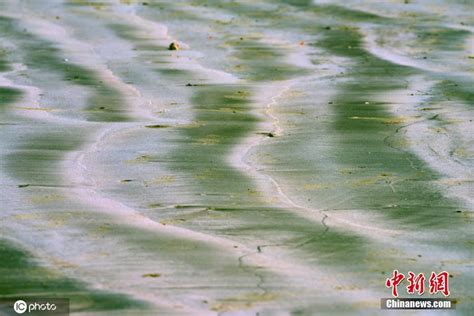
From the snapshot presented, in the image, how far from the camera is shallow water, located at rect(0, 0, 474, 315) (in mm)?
5027

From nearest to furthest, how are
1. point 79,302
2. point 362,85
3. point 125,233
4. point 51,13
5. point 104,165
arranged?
point 79,302 → point 125,233 → point 104,165 → point 362,85 → point 51,13

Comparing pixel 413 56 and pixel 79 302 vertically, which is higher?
pixel 79 302

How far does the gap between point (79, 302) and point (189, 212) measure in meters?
1.38

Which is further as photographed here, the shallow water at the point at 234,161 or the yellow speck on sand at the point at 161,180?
the yellow speck on sand at the point at 161,180

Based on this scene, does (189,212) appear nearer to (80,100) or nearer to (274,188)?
(274,188)

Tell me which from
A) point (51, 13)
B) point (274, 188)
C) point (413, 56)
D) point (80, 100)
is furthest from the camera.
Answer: point (51, 13)

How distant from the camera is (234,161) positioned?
713 centimetres

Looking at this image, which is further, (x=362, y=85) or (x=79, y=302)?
(x=362, y=85)

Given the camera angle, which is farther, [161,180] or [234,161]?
[234,161]

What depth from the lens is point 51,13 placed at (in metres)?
13.3

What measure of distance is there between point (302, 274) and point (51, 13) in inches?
344

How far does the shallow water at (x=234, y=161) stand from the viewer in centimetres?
503

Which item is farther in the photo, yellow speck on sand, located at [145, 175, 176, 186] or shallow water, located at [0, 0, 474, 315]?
yellow speck on sand, located at [145, 175, 176, 186]

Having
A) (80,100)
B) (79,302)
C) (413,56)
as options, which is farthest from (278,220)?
(413,56)
